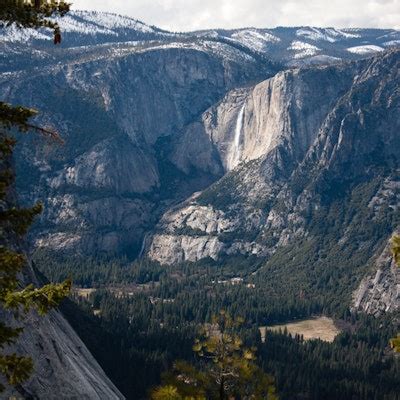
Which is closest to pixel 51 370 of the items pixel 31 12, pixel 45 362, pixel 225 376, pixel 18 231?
pixel 45 362

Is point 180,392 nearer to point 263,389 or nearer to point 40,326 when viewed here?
point 263,389

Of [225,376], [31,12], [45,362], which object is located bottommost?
[45,362]

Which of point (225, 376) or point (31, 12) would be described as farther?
point (225, 376)

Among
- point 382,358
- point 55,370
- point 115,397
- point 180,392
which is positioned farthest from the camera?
point 382,358

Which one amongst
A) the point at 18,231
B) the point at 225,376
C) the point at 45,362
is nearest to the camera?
the point at 18,231

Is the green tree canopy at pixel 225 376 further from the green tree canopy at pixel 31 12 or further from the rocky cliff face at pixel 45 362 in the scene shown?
the green tree canopy at pixel 31 12

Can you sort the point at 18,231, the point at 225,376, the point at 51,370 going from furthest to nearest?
the point at 51,370, the point at 225,376, the point at 18,231

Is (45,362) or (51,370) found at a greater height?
(45,362)

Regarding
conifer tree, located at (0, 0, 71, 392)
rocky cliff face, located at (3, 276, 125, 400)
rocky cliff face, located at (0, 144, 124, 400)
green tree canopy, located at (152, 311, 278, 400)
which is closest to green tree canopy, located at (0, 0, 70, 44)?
conifer tree, located at (0, 0, 71, 392)

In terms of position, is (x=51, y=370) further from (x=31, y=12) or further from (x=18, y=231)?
(x=31, y=12)

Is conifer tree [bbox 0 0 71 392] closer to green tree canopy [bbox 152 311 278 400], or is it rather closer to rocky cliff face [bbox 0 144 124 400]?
green tree canopy [bbox 152 311 278 400]

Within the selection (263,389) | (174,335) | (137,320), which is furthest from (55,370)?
(137,320)
